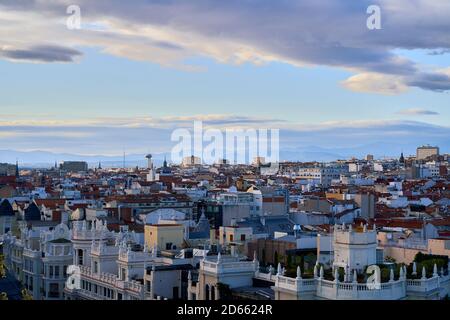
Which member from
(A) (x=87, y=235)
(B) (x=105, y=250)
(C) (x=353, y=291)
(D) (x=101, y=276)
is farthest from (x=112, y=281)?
(C) (x=353, y=291)

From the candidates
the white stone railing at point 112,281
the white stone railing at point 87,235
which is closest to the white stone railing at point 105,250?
the white stone railing at point 112,281

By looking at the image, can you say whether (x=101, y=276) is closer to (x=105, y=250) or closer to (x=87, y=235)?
(x=105, y=250)

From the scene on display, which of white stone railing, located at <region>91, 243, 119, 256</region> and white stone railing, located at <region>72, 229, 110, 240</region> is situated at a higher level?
white stone railing, located at <region>72, 229, 110, 240</region>

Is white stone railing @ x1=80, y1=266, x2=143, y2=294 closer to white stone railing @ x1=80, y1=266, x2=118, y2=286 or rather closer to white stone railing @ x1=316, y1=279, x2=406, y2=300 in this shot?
white stone railing @ x1=80, y1=266, x2=118, y2=286

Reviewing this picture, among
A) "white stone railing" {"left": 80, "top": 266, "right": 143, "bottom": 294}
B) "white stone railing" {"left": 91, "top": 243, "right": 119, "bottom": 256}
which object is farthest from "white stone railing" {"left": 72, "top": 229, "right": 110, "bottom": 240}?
"white stone railing" {"left": 91, "top": 243, "right": 119, "bottom": 256}

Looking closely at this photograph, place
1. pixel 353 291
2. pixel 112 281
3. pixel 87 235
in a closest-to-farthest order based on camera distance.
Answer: pixel 353 291
pixel 112 281
pixel 87 235

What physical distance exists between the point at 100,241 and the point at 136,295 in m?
4.99

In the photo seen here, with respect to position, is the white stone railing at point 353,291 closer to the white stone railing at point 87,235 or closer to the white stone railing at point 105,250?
the white stone railing at point 105,250

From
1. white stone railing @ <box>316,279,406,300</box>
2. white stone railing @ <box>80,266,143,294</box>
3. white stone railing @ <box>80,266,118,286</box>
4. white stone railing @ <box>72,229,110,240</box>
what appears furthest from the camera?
white stone railing @ <box>72,229,110,240</box>

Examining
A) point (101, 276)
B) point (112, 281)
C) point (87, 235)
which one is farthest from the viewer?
point (87, 235)

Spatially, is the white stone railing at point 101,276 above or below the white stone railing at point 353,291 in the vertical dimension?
below
